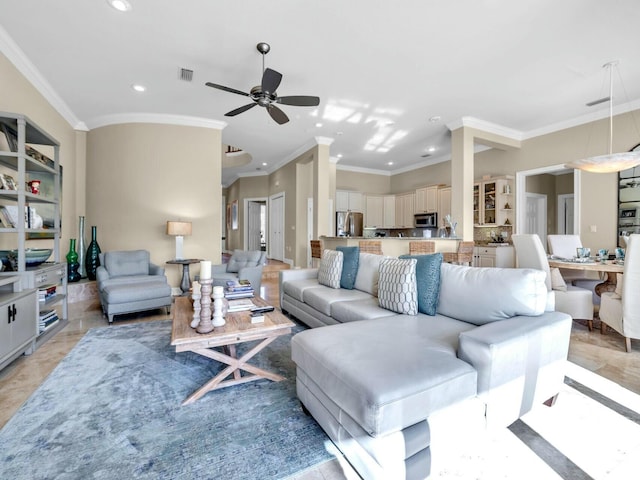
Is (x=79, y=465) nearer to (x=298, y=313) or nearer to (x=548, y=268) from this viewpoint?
(x=298, y=313)

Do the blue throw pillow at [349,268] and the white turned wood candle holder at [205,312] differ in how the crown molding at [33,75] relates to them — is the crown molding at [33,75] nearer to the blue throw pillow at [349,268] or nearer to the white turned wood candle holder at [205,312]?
the white turned wood candle holder at [205,312]

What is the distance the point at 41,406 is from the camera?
1802mm

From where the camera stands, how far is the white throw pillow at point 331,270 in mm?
3262

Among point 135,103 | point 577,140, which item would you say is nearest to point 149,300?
point 135,103

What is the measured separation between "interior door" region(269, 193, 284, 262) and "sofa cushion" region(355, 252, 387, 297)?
17.7ft

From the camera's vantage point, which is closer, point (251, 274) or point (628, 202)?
point (251, 274)

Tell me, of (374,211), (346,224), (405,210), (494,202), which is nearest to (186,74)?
(346,224)

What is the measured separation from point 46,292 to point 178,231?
1.78 meters

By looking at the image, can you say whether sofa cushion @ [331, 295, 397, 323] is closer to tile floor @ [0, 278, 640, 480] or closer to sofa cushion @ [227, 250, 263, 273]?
tile floor @ [0, 278, 640, 480]

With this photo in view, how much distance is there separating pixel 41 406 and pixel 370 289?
101 inches

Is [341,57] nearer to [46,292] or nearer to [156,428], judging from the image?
[156,428]

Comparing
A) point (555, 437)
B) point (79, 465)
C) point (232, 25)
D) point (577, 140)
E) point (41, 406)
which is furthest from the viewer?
point (577, 140)

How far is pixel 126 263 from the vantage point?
13.6 feet

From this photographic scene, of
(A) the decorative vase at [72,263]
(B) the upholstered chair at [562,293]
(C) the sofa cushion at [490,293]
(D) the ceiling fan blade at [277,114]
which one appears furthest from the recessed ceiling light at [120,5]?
(B) the upholstered chair at [562,293]
